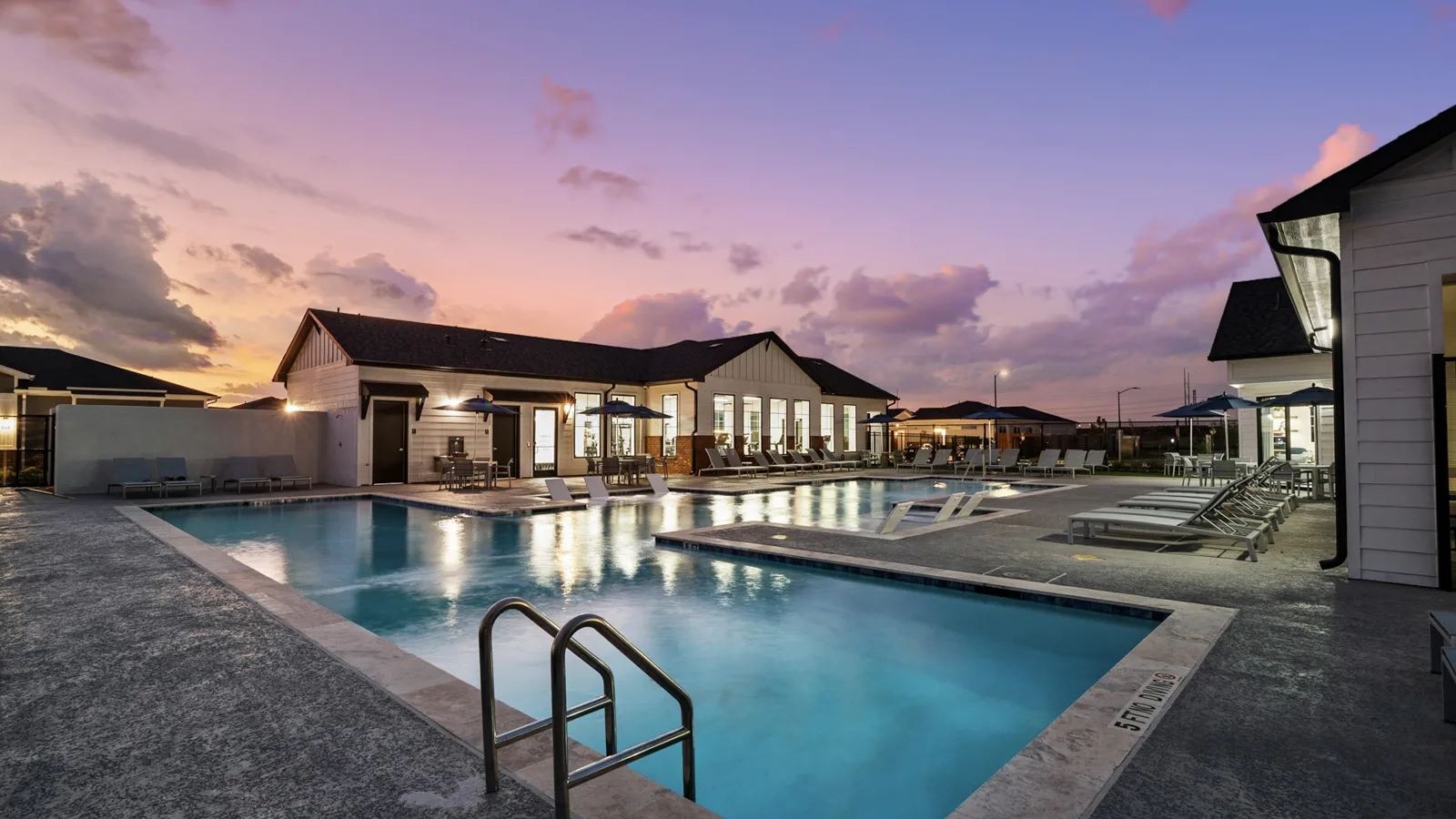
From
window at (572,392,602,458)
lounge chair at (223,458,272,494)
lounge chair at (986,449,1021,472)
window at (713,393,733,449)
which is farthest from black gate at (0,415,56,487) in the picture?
lounge chair at (986,449,1021,472)

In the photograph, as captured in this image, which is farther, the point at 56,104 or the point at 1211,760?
the point at 56,104

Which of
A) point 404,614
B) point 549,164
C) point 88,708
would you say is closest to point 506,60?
point 549,164

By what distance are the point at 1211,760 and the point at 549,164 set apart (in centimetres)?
1754

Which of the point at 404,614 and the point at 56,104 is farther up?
the point at 56,104

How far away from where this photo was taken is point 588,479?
45.7 feet

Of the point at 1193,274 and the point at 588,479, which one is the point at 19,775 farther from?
the point at 1193,274

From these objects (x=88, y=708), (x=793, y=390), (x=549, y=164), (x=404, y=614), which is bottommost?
(x=404, y=614)

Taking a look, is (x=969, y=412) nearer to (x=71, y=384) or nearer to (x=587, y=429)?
(x=587, y=429)

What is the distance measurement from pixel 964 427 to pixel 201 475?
121 feet

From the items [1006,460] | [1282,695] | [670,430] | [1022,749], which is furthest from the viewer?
[670,430]

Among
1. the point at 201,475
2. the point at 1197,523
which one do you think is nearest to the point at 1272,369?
the point at 1197,523

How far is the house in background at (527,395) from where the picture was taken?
705 inches

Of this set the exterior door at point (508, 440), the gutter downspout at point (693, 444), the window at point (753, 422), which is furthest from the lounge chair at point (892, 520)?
the window at point (753, 422)

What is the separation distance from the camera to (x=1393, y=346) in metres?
5.56
